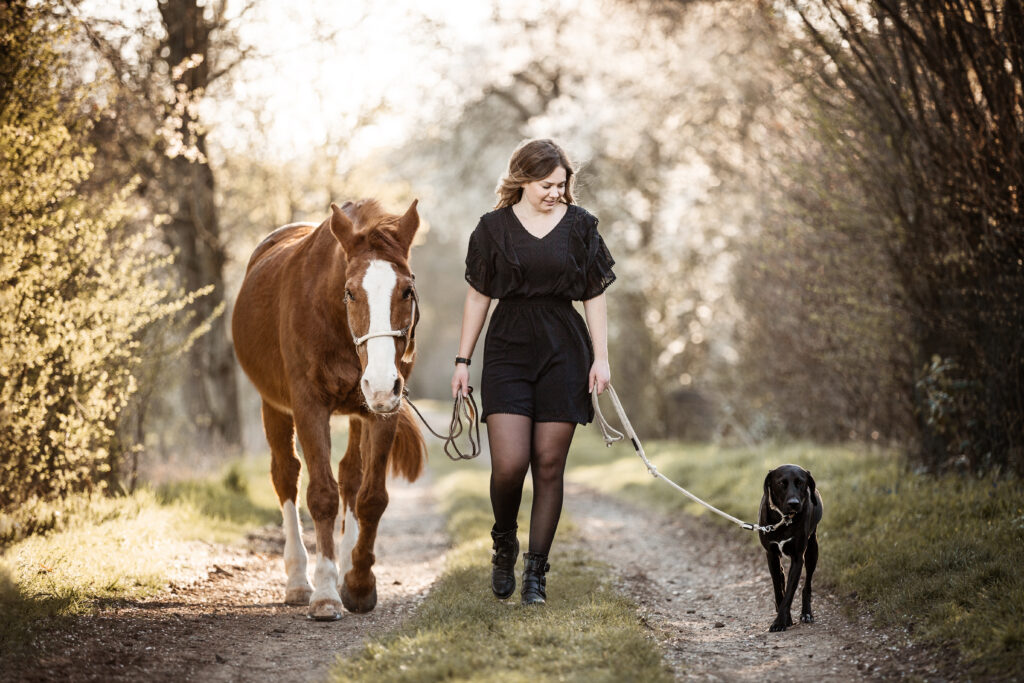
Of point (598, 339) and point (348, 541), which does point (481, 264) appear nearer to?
point (598, 339)

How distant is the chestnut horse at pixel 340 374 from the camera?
5.05 meters

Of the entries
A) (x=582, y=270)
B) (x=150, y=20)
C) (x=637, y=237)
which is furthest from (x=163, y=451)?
(x=637, y=237)

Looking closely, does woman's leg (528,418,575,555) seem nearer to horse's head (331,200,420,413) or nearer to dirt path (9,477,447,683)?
horse's head (331,200,420,413)

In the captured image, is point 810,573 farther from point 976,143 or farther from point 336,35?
point 336,35

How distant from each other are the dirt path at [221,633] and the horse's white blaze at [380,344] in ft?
4.06

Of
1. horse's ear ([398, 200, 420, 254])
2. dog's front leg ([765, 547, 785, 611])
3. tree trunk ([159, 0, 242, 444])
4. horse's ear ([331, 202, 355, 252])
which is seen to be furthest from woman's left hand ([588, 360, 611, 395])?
tree trunk ([159, 0, 242, 444])

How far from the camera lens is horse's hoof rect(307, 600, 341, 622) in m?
5.42

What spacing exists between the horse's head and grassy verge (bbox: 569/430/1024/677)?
2.86m

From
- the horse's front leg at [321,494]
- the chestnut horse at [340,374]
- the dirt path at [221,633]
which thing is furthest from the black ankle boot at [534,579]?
the horse's front leg at [321,494]

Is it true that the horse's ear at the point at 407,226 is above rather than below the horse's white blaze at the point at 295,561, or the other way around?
above

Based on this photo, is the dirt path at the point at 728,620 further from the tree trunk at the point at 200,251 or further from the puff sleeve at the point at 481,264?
the tree trunk at the point at 200,251

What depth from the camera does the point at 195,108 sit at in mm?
10125

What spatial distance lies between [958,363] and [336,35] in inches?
337

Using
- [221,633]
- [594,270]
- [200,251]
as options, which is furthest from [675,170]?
[221,633]
